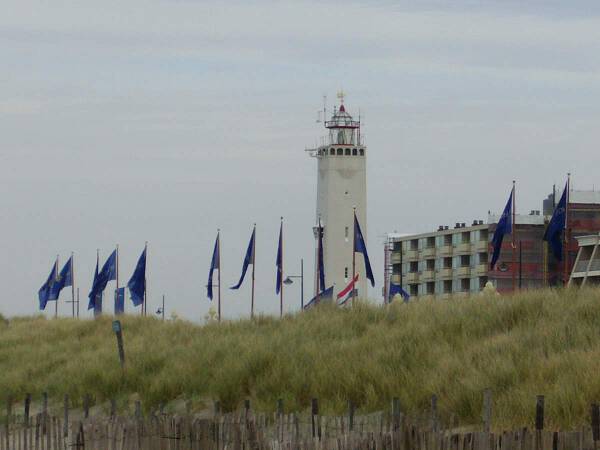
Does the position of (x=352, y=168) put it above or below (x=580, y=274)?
above

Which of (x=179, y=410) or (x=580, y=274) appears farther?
(x=580, y=274)

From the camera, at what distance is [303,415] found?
18.3 m

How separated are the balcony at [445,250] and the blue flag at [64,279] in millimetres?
63955

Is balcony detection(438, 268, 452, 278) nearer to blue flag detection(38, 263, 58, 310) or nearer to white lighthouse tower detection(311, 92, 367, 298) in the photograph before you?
white lighthouse tower detection(311, 92, 367, 298)

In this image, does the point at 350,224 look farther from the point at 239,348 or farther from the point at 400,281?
the point at 239,348

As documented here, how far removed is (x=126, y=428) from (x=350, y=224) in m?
76.4

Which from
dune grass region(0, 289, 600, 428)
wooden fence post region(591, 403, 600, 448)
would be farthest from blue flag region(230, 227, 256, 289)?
wooden fence post region(591, 403, 600, 448)

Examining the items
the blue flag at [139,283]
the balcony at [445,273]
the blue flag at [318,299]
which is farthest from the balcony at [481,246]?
the blue flag at [139,283]

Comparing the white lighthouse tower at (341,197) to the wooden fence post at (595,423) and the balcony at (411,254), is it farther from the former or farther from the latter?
the wooden fence post at (595,423)

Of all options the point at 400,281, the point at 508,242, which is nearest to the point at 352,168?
the point at 508,242

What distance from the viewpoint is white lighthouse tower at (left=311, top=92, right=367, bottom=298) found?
9212 centimetres

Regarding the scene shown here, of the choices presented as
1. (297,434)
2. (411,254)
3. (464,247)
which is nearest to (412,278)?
(411,254)

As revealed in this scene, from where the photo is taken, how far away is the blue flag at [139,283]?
54.8m

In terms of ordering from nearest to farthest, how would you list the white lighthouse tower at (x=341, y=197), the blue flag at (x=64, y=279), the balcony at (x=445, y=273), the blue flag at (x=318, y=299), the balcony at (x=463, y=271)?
1. the blue flag at (x=318, y=299)
2. the blue flag at (x=64, y=279)
3. the white lighthouse tower at (x=341, y=197)
4. the balcony at (x=463, y=271)
5. the balcony at (x=445, y=273)
